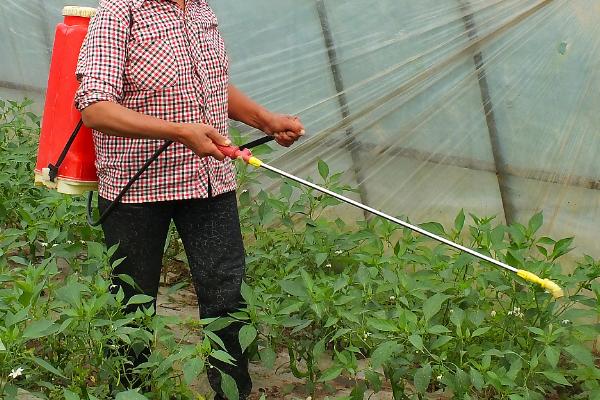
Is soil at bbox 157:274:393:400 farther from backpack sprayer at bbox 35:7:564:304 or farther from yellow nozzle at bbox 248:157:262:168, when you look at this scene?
yellow nozzle at bbox 248:157:262:168

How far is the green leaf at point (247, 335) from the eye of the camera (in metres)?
3.25

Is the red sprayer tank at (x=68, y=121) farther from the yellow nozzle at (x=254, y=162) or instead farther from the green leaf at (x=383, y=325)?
the green leaf at (x=383, y=325)

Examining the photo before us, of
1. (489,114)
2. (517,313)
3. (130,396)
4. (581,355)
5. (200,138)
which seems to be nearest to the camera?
(130,396)

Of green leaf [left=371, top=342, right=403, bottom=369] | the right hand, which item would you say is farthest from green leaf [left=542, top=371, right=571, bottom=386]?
the right hand

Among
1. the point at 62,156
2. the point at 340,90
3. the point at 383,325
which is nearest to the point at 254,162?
the point at 383,325

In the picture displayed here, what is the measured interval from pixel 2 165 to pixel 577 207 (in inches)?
108

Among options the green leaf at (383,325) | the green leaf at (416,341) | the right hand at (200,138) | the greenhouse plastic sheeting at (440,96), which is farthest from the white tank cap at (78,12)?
the greenhouse plastic sheeting at (440,96)

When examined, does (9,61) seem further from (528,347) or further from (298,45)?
(528,347)

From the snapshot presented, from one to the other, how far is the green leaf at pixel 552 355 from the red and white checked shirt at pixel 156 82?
1134mm

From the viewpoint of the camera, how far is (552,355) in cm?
326

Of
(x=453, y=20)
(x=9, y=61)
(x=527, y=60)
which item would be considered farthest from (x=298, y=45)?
(x=9, y=61)

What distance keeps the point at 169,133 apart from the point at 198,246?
54 cm

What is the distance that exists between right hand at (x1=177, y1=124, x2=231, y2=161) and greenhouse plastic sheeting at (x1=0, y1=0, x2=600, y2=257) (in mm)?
1722

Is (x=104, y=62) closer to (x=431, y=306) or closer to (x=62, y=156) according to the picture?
(x=62, y=156)
